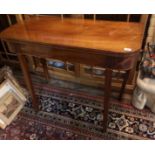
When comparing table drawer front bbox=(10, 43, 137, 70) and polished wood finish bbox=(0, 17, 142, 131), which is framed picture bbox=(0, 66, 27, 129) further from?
table drawer front bbox=(10, 43, 137, 70)

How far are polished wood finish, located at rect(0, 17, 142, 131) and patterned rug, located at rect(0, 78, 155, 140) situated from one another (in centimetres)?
27

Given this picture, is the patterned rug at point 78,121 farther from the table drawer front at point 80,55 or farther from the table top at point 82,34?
the table top at point 82,34

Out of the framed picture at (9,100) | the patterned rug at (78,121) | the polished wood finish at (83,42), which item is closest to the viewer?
the polished wood finish at (83,42)

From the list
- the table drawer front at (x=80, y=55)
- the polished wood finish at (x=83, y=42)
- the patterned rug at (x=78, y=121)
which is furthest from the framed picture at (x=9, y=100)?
the table drawer front at (x=80, y=55)

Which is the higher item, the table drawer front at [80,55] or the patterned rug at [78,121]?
the table drawer front at [80,55]

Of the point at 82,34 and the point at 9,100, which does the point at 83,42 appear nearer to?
the point at 82,34

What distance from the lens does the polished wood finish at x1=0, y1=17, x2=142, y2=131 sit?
1.03 metres

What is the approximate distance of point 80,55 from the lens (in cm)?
110

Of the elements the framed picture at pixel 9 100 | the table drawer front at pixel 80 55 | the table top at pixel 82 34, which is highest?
the table top at pixel 82 34

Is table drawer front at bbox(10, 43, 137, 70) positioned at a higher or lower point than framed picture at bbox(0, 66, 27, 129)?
higher

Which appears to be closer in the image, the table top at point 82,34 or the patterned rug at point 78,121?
the table top at point 82,34

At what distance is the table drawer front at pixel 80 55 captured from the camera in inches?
40.4

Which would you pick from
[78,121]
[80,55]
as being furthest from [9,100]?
[80,55]

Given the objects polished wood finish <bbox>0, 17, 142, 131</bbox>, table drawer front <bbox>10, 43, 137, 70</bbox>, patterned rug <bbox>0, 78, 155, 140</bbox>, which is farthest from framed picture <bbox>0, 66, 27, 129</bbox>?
table drawer front <bbox>10, 43, 137, 70</bbox>
